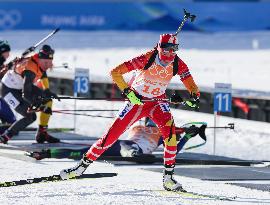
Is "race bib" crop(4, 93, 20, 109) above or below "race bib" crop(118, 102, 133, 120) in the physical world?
below

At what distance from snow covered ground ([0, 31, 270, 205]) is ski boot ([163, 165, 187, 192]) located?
14 centimetres

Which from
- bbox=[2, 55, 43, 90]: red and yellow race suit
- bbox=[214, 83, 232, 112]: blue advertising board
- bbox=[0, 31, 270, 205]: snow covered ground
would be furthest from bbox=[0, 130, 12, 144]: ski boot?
bbox=[214, 83, 232, 112]: blue advertising board

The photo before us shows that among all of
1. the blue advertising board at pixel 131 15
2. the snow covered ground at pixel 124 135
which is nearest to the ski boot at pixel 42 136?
the snow covered ground at pixel 124 135

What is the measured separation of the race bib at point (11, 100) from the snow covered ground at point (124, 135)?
1.97 metres

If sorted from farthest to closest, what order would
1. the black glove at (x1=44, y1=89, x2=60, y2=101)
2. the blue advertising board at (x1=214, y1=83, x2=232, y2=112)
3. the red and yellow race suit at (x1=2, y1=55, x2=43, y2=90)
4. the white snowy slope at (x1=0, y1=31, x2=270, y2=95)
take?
the white snowy slope at (x1=0, y1=31, x2=270, y2=95) → the blue advertising board at (x1=214, y1=83, x2=232, y2=112) → the red and yellow race suit at (x1=2, y1=55, x2=43, y2=90) → the black glove at (x1=44, y1=89, x2=60, y2=101)

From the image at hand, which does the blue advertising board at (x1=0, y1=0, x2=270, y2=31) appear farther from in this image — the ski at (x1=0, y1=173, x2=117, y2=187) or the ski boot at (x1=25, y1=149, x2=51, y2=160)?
the ski at (x1=0, y1=173, x2=117, y2=187)

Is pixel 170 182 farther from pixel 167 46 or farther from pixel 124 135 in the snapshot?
pixel 124 135

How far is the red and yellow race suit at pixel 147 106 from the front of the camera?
1134 centimetres

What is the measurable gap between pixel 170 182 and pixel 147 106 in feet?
2.93

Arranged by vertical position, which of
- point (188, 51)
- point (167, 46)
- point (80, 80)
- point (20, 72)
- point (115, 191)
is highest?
point (188, 51)

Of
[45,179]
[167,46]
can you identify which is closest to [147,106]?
[167,46]

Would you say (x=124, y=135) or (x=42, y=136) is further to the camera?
(x=124, y=135)

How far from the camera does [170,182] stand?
11242 mm

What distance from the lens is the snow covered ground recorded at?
10.7 metres
